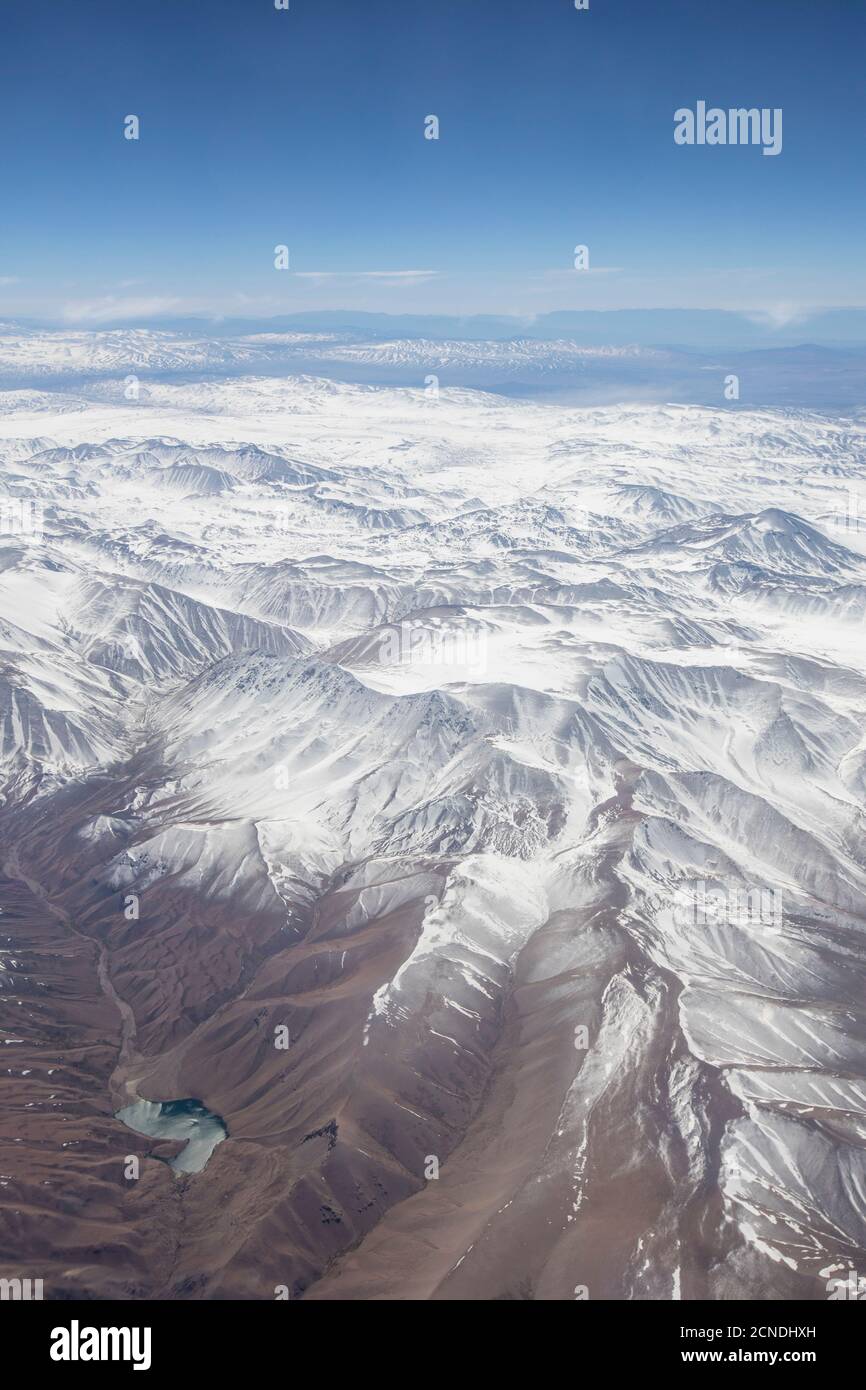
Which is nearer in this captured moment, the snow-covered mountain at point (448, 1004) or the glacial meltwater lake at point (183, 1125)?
the snow-covered mountain at point (448, 1004)

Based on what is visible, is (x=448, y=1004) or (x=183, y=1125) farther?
(x=448, y=1004)

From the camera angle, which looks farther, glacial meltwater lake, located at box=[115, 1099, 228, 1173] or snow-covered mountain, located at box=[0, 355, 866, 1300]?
glacial meltwater lake, located at box=[115, 1099, 228, 1173]

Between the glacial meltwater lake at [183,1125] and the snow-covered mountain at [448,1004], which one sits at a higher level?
the snow-covered mountain at [448,1004]

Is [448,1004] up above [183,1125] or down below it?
above

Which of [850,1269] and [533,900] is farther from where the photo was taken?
[533,900]

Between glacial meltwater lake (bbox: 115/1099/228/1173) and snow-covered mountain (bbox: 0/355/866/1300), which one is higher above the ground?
snow-covered mountain (bbox: 0/355/866/1300)

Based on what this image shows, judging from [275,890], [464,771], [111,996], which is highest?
[464,771]
